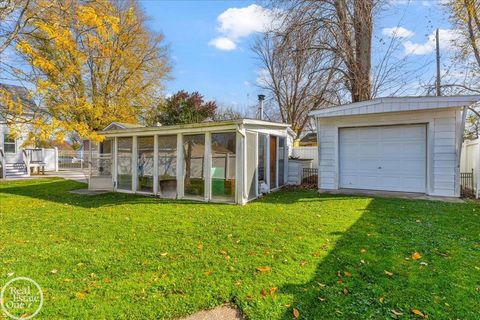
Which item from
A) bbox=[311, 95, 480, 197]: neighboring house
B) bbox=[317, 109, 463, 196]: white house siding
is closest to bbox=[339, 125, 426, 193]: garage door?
bbox=[311, 95, 480, 197]: neighboring house

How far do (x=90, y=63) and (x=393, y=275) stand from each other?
681 inches

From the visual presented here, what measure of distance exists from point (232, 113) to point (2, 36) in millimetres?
22364

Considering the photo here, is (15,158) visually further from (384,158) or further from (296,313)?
(296,313)

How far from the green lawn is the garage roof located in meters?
2.89

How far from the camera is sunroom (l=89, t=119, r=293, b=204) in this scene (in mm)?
8281

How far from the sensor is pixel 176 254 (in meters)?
4.14

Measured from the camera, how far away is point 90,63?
15.6 m

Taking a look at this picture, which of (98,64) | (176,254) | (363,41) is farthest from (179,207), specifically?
(98,64)

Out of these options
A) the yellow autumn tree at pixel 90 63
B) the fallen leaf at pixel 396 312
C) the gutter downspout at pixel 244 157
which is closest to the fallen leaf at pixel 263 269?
the fallen leaf at pixel 396 312

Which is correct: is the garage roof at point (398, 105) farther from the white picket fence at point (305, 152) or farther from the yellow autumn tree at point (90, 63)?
the white picket fence at point (305, 152)

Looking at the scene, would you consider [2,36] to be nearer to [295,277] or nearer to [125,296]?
[125,296]

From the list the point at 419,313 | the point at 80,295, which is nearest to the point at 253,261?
the point at 419,313

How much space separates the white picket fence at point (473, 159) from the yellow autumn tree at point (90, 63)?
11.6 metres

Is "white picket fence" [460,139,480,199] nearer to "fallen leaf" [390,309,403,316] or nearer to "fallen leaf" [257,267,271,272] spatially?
"fallen leaf" [390,309,403,316]
